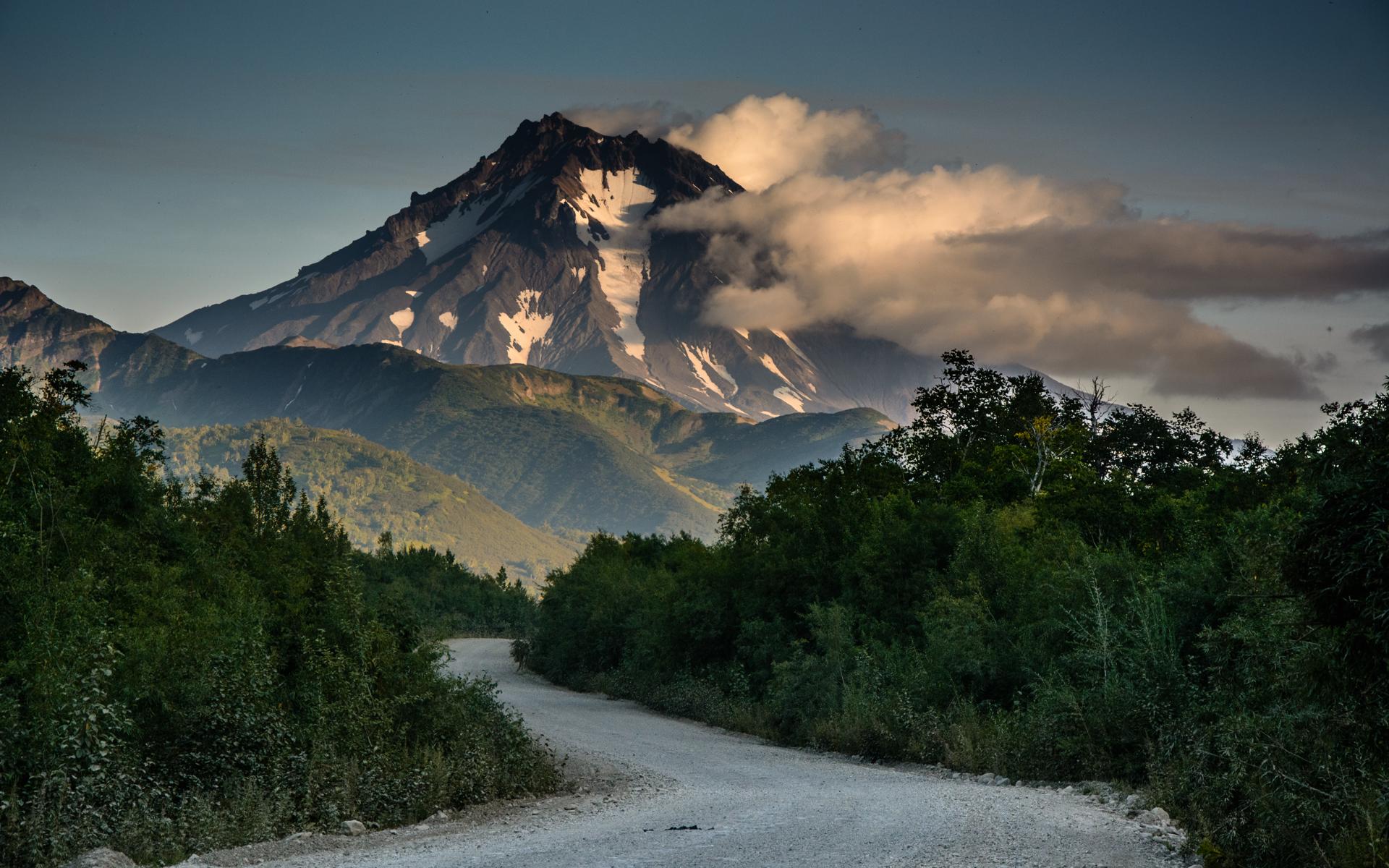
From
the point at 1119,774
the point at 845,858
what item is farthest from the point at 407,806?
the point at 1119,774

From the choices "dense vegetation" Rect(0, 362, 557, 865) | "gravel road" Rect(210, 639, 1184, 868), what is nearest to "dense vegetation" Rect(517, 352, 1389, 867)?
"gravel road" Rect(210, 639, 1184, 868)

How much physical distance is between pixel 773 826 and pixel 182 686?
7.05 metres

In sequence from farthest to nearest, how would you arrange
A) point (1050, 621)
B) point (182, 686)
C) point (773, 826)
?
point (1050, 621), point (182, 686), point (773, 826)

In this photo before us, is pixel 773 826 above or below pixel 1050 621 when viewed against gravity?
below

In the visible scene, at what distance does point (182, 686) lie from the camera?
13016 millimetres

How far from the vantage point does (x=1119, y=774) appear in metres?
15.9

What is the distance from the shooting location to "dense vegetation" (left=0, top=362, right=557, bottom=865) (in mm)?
10797

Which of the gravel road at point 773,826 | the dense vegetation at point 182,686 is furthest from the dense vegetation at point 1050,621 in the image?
the dense vegetation at point 182,686

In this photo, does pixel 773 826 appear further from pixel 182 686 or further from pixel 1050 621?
pixel 1050 621

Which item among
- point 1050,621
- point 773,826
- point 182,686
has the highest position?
point 1050,621

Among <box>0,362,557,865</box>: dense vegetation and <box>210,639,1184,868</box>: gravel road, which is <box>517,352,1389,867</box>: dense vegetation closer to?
<box>210,639,1184,868</box>: gravel road

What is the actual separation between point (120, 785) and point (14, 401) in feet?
33.8

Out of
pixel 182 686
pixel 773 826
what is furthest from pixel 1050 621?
pixel 182 686

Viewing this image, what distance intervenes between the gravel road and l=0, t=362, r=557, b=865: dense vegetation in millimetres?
1116
